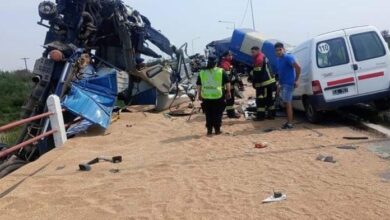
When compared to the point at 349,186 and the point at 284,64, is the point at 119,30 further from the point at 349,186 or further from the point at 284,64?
the point at 349,186

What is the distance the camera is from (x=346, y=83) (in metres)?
10.7

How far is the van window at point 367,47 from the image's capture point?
10.7 m

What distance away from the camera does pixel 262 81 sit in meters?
12.4

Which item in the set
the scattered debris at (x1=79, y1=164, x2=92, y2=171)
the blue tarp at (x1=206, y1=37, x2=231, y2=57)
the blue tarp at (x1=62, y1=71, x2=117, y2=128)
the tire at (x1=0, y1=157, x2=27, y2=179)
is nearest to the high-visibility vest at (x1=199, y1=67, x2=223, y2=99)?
the blue tarp at (x1=62, y1=71, x2=117, y2=128)

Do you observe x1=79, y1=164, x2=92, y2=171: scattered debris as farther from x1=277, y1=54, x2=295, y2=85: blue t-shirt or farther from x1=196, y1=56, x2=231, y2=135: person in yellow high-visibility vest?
x1=277, y1=54, x2=295, y2=85: blue t-shirt

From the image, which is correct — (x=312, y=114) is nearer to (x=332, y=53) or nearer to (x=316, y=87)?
(x=316, y=87)

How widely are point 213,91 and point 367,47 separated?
10.8 feet

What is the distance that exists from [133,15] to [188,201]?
12827 mm

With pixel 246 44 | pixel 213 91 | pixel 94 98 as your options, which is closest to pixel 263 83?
pixel 213 91

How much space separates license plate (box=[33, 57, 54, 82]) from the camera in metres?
13.5

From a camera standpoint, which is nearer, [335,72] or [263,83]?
[335,72]

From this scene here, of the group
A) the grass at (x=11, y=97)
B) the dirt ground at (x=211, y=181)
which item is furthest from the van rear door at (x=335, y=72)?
the grass at (x=11, y=97)

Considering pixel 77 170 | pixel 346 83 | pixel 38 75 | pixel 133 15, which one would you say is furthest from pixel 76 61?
pixel 346 83

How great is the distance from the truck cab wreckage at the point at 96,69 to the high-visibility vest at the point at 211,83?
312cm
